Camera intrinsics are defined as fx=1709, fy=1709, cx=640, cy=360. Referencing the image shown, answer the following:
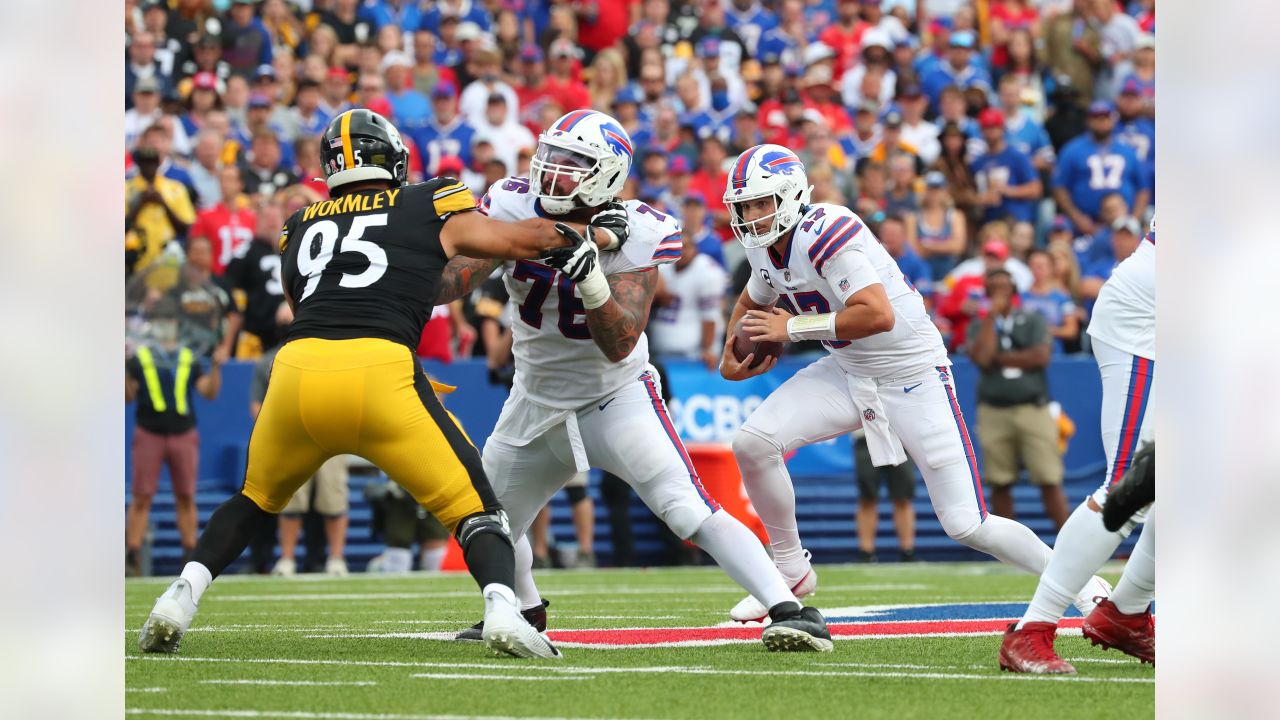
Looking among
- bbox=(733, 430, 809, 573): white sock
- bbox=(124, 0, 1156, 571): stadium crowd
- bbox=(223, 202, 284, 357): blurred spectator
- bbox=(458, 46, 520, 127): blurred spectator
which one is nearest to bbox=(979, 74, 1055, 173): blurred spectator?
bbox=(124, 0, 1156, 571): stadium crowd

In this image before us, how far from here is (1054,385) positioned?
12.2 meters

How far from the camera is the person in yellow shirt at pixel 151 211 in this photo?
11555 mm

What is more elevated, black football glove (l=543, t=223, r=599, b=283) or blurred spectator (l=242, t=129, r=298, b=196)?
blurred spectator (l=242, t=129, r=298, b=196)

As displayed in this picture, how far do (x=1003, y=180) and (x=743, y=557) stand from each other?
29.6ft

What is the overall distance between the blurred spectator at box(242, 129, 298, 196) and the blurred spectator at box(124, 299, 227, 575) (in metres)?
1.69

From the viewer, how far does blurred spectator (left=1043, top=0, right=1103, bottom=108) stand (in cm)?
1538

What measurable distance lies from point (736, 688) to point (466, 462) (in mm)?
1144

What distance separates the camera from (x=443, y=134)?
13203 millimetres

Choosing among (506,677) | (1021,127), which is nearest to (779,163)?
(506,677)

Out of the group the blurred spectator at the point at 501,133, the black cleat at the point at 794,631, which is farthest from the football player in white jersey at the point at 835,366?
the blurred spectator at the point at 501,133

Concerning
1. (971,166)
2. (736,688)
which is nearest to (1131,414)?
(736,688)

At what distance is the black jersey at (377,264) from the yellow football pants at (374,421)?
8 centimetres

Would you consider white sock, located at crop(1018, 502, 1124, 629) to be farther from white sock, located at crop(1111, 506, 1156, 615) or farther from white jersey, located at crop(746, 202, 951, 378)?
white jersey, located at crop(746, 202, 951, 378)
